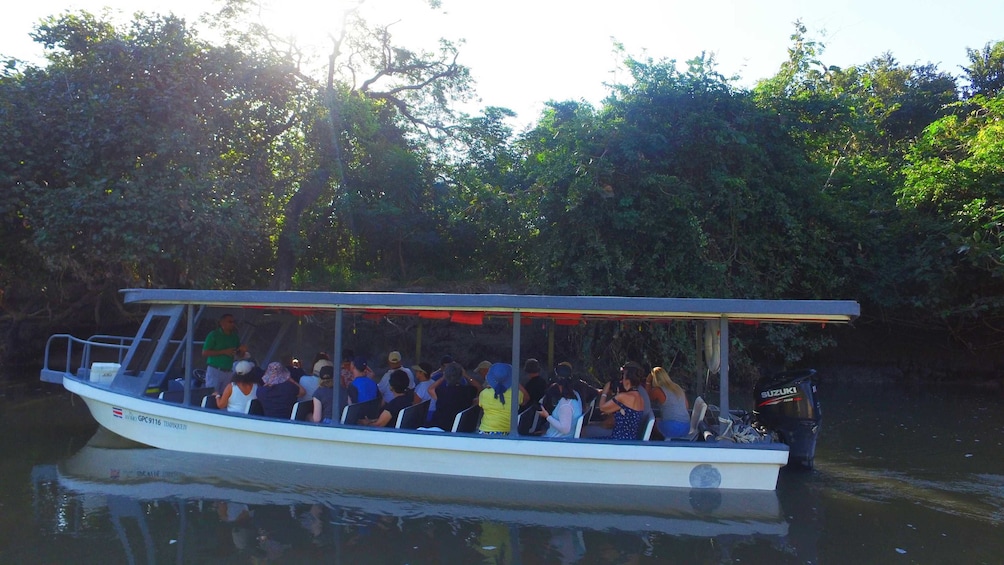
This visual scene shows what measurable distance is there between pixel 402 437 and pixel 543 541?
7.21 feet

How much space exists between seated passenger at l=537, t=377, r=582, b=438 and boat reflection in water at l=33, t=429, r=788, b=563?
0.55 meters

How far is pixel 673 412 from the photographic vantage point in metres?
7.94

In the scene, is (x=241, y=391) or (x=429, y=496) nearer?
(x=429, y=496)

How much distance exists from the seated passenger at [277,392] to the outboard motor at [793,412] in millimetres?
5316

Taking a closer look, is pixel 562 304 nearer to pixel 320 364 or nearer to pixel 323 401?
pixel 323 401

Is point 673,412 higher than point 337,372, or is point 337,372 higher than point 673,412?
point 337,372

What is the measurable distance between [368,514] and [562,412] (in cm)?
220

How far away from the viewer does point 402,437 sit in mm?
7871

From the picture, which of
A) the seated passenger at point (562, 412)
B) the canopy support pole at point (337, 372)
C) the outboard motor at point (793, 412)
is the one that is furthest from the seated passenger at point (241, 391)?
the outboard motor at point (793, 412)

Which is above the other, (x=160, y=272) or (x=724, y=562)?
(x=160, y=272)

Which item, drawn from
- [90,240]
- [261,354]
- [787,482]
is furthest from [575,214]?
[90,240]

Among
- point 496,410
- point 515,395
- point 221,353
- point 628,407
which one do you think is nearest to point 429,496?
point 496,410

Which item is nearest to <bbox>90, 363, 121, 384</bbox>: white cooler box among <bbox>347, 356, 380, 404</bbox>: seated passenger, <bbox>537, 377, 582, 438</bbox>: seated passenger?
<bbox>347, 356, 380, 404</bbox>: seated passenger

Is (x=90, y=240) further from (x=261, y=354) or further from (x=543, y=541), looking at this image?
(x=543, y=541)
